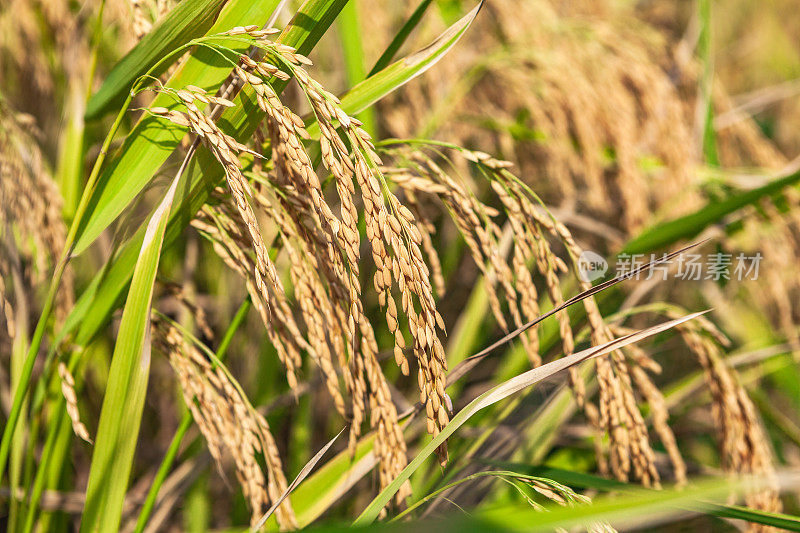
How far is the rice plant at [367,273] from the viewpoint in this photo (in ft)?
1.90

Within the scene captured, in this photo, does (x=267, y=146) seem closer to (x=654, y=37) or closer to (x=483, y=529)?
(x=483, y=529)

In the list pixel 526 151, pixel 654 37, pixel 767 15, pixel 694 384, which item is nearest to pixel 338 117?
pixel 694 384

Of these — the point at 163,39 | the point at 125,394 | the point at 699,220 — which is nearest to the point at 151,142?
the point at 163,39

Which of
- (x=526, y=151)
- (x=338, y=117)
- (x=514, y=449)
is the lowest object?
(x=514, y=449)

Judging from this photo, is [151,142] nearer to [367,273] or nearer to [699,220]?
[699,220]

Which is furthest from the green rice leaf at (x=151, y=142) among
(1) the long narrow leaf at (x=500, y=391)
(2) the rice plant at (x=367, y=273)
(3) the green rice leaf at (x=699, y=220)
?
(3) the green rice leaf at (x=699, y=220)

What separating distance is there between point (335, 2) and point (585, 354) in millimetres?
452

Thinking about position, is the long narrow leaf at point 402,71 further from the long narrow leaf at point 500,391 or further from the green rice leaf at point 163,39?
the long narrow leaf at point 500,391

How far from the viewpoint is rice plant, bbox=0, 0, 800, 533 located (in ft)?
1.90

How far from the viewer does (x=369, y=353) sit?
0.60 meters

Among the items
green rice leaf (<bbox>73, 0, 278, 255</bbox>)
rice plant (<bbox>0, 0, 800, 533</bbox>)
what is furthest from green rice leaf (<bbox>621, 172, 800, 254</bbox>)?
green rice leaf (<bbox>73, 0, 278, 255</bbox>)

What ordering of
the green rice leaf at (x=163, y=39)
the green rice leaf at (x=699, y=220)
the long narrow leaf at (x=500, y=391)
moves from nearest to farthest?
the long narrow leaf at (x=500, y=391)
the green rice leaf at (x=163, y=39)
the green rice leaf at (x=699, y=220)

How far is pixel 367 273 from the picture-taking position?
1.60 m

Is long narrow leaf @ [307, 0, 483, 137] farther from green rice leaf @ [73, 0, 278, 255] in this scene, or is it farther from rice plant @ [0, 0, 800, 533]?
green rice leaf @ [73, 0, 278, 255]
